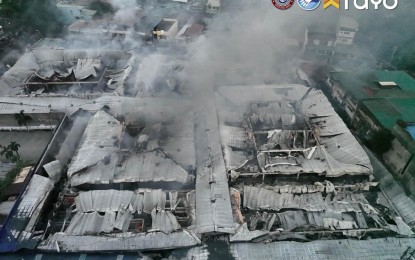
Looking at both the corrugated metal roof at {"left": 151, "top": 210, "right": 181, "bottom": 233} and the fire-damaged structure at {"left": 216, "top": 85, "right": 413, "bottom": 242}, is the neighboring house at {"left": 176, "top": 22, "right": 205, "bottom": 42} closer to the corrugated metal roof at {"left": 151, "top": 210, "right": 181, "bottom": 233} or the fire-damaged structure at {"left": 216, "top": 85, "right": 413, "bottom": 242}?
the fire-damaged structure at {"left": 216, "top": 85, "right": 413, "bottom": 242}

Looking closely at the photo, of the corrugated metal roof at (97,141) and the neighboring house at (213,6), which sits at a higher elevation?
the neighboring house at (213,6)

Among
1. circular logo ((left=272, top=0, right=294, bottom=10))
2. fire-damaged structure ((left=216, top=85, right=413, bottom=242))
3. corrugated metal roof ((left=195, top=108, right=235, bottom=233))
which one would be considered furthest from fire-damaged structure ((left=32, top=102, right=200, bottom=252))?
circular logo ((left=272, top=0, right=294, bottom=10))

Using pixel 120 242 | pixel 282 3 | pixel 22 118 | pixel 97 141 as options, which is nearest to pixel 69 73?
pixel 22 118

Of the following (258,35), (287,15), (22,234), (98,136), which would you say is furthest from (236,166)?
(287,15)

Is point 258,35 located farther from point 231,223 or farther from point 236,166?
point 231,223

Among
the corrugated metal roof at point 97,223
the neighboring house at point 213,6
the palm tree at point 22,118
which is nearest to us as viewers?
the corrugated metal roof at point 97,223

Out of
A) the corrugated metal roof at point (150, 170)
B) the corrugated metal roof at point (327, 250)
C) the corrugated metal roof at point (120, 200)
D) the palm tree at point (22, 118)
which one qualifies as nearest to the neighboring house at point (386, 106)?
the corrugated metal roof at point (327, 250)

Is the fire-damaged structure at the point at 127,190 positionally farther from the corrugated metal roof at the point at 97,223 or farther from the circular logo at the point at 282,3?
the circular logo at the point at 282,3
